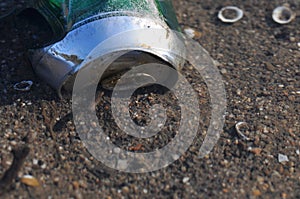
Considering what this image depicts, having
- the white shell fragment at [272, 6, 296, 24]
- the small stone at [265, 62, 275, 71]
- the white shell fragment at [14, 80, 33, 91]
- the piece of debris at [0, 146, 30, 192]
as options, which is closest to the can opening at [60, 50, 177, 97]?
the white shell fragment at [14, 80, 33, 91]

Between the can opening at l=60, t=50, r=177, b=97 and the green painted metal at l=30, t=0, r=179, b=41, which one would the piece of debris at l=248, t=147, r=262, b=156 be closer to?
the can opening at l=60, t=50, r=177, b=97

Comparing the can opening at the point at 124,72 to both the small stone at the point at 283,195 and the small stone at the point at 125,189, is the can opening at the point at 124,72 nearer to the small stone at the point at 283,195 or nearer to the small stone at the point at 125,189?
the small stone at the point at 125,189

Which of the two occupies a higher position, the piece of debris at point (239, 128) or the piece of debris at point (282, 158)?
the piece of debris at point (239, 128)

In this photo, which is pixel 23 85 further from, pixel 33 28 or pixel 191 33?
pixel 191 33

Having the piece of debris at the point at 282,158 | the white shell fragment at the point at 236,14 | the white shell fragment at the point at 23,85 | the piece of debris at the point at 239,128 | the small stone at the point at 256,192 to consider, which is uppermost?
the white shell fragment at the point at 23,85

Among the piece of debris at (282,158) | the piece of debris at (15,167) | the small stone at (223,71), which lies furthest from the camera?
the small stone at (223,71)

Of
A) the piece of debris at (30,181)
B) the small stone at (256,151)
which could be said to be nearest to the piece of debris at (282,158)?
the small stone at (256,151)

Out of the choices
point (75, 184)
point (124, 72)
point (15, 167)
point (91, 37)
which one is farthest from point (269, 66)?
point (15, 167)
